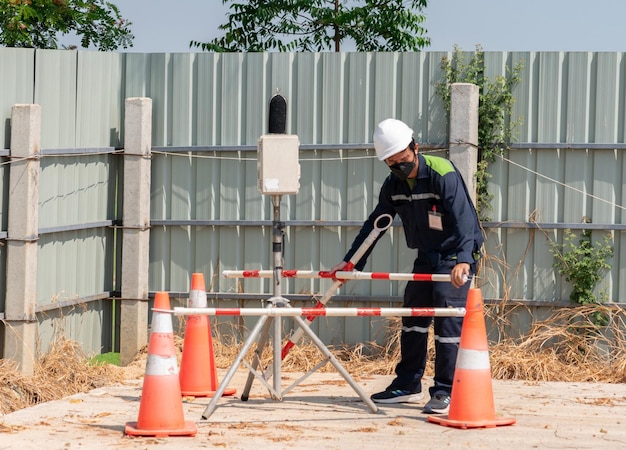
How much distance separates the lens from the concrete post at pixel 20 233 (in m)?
9.48

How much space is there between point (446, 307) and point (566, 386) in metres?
1.90

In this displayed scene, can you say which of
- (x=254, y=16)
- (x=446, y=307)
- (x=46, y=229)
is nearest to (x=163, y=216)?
(x=46, y=229)

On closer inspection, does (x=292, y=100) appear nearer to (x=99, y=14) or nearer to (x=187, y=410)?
(x=187, y=410)

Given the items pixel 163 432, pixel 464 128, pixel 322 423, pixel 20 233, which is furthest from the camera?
pixel 464 128

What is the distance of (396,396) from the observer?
27.4 ft

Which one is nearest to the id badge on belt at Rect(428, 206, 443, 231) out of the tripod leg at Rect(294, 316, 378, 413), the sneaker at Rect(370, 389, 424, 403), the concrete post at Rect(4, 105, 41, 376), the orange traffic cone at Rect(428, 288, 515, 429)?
the orange traffic cone at Rect(428, 288, 515, 429)

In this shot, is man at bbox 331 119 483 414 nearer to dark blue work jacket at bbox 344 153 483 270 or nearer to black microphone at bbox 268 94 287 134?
dark blue work jacket at bbox 344 153 483 270

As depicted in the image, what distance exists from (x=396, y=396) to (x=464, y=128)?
2988 mm

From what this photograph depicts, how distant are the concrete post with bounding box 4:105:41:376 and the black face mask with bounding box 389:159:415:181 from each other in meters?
3.24

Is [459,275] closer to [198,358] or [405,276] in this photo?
[405,276]

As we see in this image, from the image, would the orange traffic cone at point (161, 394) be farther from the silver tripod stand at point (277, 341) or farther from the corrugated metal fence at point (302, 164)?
the corrugated metal fence at point (302, 164)

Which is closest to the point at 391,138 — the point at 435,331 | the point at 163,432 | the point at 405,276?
the point at 405,276

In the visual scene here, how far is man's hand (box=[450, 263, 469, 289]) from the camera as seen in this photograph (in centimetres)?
753

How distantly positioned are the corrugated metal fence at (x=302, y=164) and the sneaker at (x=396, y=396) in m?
2.39
